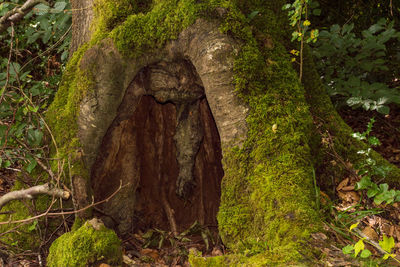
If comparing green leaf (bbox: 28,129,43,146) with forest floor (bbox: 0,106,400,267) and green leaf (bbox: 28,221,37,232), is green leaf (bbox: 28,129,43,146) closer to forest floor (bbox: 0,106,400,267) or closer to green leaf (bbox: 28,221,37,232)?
green leaf (bbox: 28,221,37,232)

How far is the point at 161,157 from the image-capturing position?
3826 millimetres

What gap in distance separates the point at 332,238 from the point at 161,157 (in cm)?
204

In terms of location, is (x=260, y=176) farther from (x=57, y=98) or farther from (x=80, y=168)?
(x=57, y=98)

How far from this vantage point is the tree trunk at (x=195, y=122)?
2.56m

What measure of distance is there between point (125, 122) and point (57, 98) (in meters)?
0.64

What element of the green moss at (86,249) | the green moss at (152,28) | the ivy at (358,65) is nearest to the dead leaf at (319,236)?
the green moss at (86,249)

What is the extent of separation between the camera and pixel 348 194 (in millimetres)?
2977

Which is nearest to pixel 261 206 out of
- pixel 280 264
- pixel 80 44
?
pixel 280 264

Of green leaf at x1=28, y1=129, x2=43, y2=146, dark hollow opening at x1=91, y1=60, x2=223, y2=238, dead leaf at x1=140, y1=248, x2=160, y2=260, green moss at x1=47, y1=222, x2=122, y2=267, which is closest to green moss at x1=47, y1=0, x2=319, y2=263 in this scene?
green leaf at x1=28, y1=129, x2=43, y2=146

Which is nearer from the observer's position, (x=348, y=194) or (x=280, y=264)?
(x=280, y=264)

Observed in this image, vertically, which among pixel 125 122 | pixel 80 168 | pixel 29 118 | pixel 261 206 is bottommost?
pixel 261 206

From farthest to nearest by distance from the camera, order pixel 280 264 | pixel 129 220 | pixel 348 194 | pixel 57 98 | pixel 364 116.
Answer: pixel 364 116 < pixel 129 220 < pixel 57 98 < pixel 348 194 < pixel 280 264

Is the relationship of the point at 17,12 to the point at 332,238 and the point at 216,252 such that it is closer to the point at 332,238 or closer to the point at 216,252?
the point at 216,252

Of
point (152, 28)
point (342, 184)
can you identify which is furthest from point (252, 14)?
point (342, 184)
